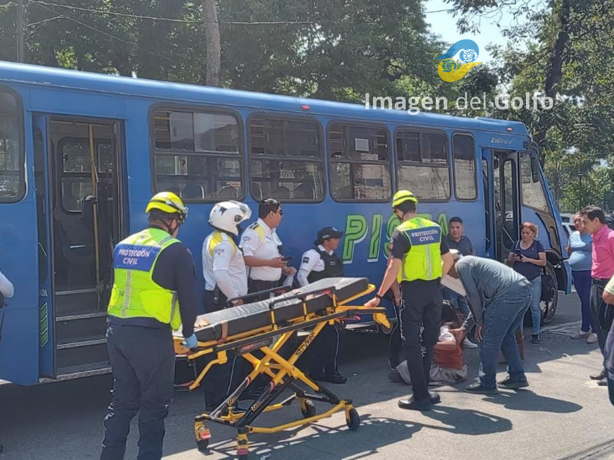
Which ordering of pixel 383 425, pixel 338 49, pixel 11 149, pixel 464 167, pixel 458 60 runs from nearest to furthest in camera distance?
pixel 11 149 → pixel 383 425 → pixel 464 167 → pixel 338 49 → pixel 458 60

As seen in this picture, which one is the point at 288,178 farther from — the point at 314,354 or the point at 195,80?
the point at 195,80

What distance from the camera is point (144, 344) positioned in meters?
3.97

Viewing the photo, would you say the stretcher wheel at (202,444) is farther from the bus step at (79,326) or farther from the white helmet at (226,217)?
the white helmet at (226,217)

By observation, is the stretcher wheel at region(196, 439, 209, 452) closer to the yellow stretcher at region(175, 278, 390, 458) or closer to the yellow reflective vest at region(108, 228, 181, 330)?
the yellow stretcher at region(175, 278, 390, 458)

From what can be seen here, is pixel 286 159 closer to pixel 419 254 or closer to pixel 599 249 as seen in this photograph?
pixel 419 254

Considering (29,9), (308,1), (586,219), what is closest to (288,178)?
(586,219)

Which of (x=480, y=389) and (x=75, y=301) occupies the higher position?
(x=75, y=301)

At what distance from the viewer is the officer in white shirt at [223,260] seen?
19.2 ft

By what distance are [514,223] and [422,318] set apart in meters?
4.74

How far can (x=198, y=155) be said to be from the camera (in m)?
6.62

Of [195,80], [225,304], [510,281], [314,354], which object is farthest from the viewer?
[195,80]

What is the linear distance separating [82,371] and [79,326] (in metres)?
0.51

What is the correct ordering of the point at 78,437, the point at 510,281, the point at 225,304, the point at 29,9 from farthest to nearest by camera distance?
the point at 29,9
the point at 510,281
the point at 225,304
the point at 78,437

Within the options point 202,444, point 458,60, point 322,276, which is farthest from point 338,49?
point 202,444
